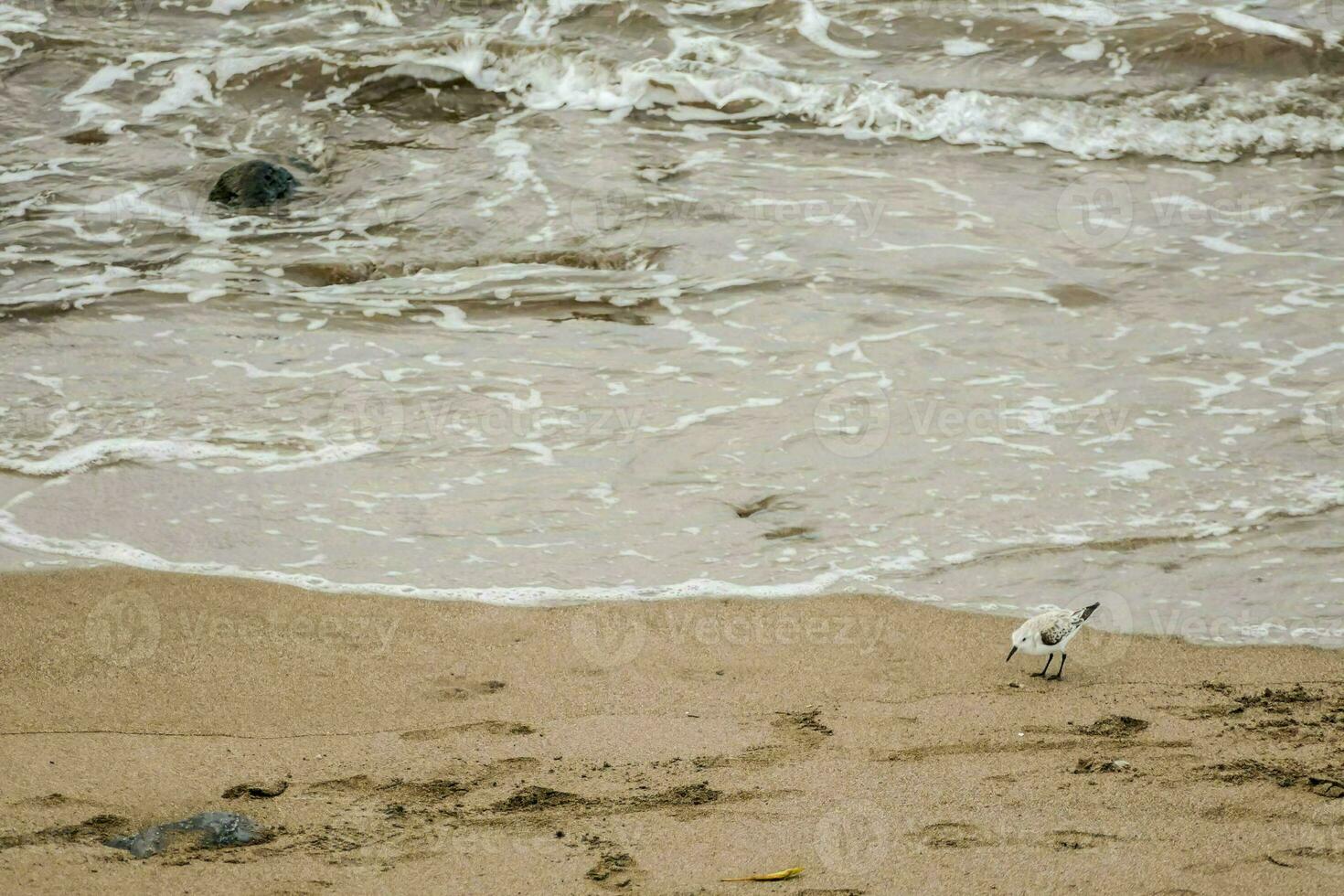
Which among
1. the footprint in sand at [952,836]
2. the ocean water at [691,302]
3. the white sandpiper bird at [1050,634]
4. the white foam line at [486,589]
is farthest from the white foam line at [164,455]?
the footprint in sand at [952,836]

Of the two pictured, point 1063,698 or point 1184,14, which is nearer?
point 1063,698

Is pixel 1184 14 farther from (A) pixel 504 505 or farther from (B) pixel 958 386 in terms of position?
(A) pixel 504 505

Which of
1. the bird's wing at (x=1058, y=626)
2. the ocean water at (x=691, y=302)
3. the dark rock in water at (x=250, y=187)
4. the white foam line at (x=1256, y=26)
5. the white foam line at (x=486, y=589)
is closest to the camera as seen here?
the bird's wing at (x=1058, y=626)

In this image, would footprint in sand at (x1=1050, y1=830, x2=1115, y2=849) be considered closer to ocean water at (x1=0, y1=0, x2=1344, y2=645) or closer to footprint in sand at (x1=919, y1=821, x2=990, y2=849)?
footprint in sand at (x1=919, y1=821, x2=990, y2=849)

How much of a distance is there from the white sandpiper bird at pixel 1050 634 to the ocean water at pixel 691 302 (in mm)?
477

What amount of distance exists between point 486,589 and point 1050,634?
2086 mm

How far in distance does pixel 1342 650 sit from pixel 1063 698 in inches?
44.1

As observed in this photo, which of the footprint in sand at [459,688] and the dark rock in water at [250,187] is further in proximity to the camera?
the dark rock in water at [250,187]

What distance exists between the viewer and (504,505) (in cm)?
536

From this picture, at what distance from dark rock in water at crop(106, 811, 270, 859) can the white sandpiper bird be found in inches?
97.3

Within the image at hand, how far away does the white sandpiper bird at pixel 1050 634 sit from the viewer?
4.07 m

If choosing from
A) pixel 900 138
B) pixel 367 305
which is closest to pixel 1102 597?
pixel 367 305

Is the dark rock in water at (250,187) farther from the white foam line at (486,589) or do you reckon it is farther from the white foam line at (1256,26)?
the white foam line at (1256,26)

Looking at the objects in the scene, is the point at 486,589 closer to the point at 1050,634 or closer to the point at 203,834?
the point at 203,834
